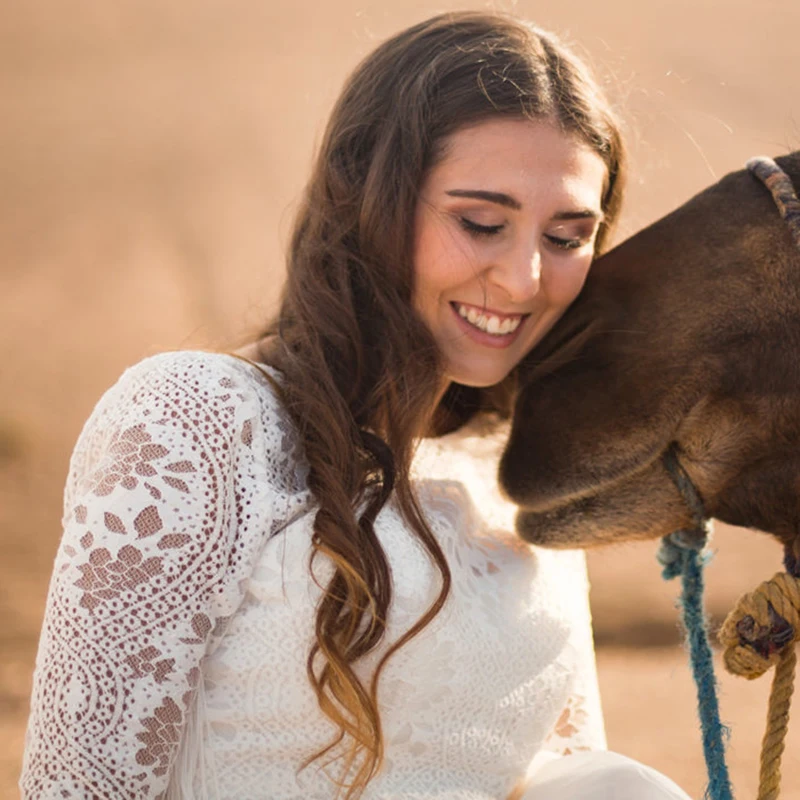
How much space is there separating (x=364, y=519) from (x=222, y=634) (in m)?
0.27

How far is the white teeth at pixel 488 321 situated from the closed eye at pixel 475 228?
139 mm

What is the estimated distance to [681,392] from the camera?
1740 millimetres

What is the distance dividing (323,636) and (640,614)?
13.7 ft

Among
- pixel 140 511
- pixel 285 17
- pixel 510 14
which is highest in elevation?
pixel 510 14

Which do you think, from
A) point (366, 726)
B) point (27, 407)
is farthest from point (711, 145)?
point (366, 726)

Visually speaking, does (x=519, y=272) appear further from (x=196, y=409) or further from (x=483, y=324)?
(x=196, y=409)

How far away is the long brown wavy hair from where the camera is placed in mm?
1690

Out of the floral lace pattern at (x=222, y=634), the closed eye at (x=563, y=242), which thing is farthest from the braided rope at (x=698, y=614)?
the closed eye at (x=563, y=242)

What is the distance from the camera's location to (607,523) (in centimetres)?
182

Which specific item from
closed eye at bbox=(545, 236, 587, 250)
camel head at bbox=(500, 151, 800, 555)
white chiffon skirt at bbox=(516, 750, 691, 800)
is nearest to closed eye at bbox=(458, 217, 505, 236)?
closed eye at bbox=(545, 236, 587, 250)

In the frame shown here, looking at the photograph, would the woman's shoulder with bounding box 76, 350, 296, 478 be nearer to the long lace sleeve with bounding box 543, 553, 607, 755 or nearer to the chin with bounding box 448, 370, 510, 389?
the chin with bounding box 448, 370, 510, 389

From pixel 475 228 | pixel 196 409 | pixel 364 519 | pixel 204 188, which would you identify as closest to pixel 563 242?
pixel 475 228

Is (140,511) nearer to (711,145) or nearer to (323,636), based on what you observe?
(323,636)

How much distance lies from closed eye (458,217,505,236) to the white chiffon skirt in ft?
2.88
